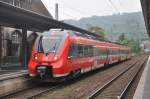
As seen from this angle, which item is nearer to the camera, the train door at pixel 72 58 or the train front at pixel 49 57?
the train front at pixel 49 57

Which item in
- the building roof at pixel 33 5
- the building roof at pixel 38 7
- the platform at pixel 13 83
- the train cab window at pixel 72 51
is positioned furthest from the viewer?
the building roof at pixel 38 7

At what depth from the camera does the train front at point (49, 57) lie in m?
17.5

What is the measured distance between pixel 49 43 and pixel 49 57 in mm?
943

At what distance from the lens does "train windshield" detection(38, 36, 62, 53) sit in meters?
18.1

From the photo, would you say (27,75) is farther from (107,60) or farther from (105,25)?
(105,25)

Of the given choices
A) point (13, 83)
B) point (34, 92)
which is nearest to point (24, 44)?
point (13, 83)

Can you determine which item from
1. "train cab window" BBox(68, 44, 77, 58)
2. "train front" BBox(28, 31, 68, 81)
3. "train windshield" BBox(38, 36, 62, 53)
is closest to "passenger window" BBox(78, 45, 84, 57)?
"train cab window" BBox(68, 44, 77, 58)

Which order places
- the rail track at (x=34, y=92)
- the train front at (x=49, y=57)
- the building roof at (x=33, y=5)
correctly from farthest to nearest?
the building roof at (x=33, y=5), the train front at (x=49, y=57), the rail track at (x=34, y=92)

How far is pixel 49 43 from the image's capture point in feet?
60.2

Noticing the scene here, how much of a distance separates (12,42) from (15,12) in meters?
18.7

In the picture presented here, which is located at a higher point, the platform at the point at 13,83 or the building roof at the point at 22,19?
the building roof at the point at 22,19

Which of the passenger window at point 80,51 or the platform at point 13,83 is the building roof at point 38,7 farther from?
the platform at point 13,83

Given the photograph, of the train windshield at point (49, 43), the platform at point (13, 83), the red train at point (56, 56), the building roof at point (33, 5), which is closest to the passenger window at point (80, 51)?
the red train at point (56, 56)

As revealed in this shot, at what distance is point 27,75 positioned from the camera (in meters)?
18.4
